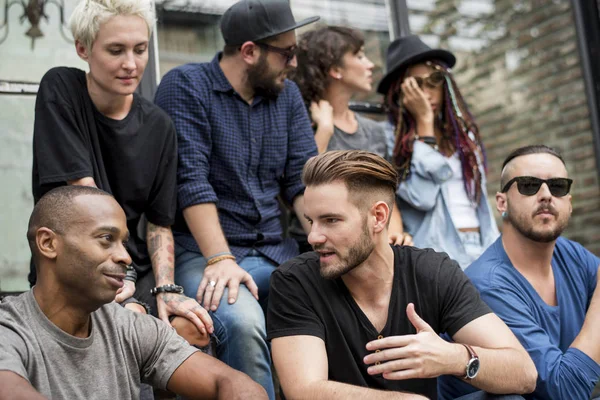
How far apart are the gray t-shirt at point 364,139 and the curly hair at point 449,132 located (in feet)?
0.25

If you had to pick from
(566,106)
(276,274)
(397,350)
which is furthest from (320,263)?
(566,106)

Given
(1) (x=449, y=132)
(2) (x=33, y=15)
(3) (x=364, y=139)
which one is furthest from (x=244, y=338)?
(2) (x=33, y=15)

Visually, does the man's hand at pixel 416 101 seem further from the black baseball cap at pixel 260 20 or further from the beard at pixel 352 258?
the beard at pixel 352 258

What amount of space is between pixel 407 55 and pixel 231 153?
1372 mm

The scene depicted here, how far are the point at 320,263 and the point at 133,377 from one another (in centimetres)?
79

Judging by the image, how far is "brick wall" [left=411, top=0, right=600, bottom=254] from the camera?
19.4 feet

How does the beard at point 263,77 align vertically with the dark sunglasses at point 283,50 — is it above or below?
below

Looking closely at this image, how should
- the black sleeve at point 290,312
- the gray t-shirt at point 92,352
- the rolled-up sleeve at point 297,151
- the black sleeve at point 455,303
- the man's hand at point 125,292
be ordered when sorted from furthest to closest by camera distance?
the rolled-up sleeve at point 297,151
the man's hand at point 125,292
the black sleeve at point 455,303
the black sleeve at point 290,312
the gray t-shirt at point 92,352

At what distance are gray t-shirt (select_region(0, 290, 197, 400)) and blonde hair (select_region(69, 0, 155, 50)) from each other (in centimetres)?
119

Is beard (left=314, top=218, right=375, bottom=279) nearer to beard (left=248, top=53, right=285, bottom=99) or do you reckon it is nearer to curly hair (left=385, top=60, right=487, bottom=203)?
beard (left=248, top=53, right=285, bottom=99)

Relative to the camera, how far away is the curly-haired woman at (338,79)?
446 centimetres

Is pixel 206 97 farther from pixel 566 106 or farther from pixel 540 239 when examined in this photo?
pixel 566 106

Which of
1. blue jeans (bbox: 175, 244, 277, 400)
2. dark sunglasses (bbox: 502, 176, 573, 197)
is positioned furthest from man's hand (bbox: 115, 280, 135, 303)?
dark sunglasses (bbox: 502, 176, 573, 197)

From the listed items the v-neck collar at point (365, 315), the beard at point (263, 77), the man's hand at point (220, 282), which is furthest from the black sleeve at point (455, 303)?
the beard at point (263, 77)
